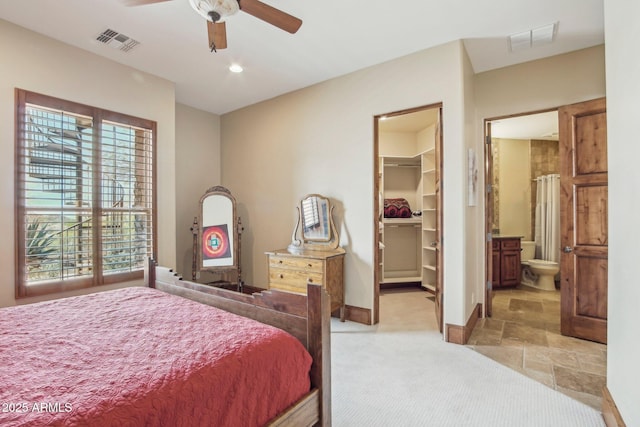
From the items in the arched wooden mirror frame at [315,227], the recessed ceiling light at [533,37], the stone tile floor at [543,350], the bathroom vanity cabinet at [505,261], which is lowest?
the stone tile floor at [543,350]

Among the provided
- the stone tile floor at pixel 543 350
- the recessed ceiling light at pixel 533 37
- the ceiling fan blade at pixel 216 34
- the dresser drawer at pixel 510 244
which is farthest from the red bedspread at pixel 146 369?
the dresser drawer at pixel 510 244

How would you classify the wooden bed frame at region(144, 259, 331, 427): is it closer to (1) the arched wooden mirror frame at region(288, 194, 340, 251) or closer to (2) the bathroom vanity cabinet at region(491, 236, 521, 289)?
(1) the arched wooden mirror frame at region(288, 194, 340, 251)

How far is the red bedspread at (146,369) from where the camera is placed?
88 cm

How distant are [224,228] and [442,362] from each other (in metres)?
3.08

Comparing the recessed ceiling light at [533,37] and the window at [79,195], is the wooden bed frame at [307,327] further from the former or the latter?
the recessed ceiling light at [533,37]

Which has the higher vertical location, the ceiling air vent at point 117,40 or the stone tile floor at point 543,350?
the ceiling air vent at point 117,40

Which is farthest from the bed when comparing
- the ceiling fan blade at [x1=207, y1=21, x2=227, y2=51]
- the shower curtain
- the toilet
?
the shower curtain

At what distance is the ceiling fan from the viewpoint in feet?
6.22

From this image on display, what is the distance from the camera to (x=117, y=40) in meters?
2.87

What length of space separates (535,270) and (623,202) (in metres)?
4.12

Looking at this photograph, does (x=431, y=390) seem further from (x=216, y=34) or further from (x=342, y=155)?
(x=216, y=34)

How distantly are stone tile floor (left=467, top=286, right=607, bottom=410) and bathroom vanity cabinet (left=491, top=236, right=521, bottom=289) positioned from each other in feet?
3.17

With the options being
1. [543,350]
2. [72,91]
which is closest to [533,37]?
[543,350]

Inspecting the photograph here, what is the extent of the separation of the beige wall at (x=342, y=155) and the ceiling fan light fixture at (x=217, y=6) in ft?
6.05
